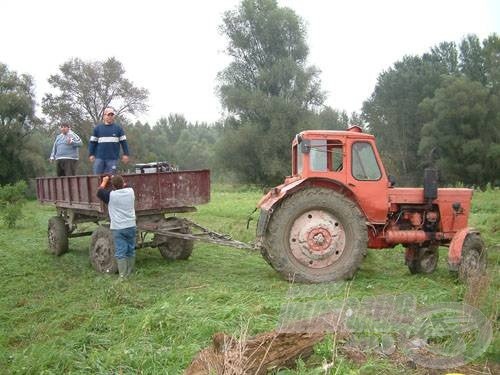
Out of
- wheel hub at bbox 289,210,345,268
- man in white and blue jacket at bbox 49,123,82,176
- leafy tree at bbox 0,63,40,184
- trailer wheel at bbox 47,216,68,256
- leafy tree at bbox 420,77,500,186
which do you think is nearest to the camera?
wheel hub at bbox 289,210,345,268

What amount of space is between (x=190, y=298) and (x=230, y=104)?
105 feet

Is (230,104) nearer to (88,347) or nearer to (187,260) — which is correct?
(187,260)

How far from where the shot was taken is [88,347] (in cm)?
477

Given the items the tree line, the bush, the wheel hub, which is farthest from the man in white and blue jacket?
the tree line

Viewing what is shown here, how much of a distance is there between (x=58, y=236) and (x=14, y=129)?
26840 mm

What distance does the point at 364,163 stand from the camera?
7684 millimetres

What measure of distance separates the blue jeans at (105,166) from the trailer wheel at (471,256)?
18.7 feet

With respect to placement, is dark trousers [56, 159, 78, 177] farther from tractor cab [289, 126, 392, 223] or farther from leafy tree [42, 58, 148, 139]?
leafy tree [42, 58, 148, 139]

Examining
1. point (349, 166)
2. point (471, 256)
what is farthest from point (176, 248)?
point (471, 256)

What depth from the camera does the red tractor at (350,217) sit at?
742 centimetres

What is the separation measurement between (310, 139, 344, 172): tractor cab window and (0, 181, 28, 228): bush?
10.1 m

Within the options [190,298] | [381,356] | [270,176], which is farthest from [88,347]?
[270,176]

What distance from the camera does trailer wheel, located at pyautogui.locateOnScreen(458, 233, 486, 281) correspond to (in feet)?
23.6

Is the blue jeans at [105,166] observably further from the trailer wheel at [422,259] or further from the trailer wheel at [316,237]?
the trailer wheel at [422,259]
